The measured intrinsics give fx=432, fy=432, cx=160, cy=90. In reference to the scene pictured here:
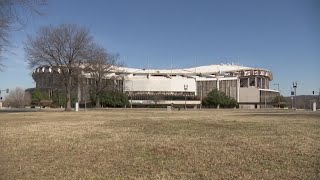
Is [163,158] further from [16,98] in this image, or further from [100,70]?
[16,98]

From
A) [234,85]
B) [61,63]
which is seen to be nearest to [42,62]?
[61,63]

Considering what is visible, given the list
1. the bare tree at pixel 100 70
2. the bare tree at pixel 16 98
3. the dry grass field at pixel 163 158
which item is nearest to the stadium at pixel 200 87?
the bare tree at pixel 16 98

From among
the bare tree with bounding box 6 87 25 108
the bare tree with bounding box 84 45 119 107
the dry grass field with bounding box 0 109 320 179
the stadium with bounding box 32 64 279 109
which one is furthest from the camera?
the stadium with bounding box 32 64 279 109

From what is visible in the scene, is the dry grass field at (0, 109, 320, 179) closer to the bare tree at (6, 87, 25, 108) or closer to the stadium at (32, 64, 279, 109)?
the bare tree at (6, 87, 25, 108)

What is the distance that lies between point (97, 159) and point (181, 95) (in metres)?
169

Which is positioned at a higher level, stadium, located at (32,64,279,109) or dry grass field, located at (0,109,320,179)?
stadium, located at (32,64,279,109)

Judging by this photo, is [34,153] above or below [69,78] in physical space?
below

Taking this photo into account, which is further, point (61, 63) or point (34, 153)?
point (61, 63)

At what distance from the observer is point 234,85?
186 metres

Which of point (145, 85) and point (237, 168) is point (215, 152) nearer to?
point (237, 168)

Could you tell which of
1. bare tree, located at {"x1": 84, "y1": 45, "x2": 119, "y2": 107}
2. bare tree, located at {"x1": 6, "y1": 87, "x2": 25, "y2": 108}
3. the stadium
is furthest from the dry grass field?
the stadium

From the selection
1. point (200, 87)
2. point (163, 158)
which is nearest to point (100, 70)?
point (163, 158)

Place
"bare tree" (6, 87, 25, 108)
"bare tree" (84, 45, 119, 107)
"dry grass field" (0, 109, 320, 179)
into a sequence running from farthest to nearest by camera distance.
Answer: "bare tree" (6, 87, 25, 108)
"bare tree" (84, 45, 119, 107)
"dry grass field" (0, 109, 320, 179)

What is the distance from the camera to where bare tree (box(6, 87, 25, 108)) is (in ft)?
475
